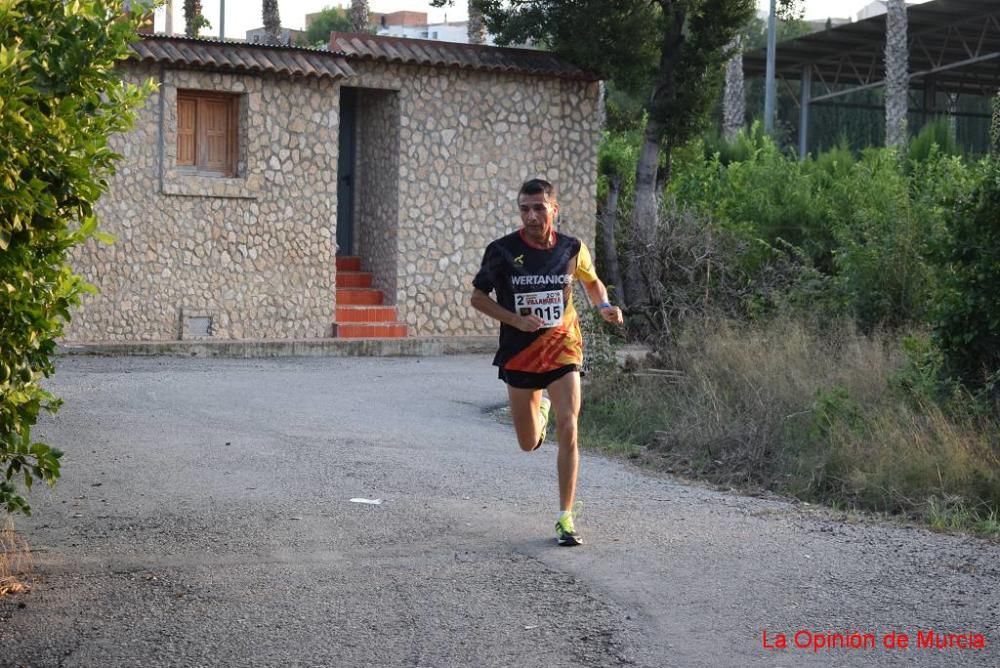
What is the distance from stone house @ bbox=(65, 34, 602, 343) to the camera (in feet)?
62.5

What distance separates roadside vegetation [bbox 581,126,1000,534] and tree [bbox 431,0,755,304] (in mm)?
2438

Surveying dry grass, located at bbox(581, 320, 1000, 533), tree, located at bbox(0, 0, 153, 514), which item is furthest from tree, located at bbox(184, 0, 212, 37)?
tree, located at bbox(0, 0, 153, 514)

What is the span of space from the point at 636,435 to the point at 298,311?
9.70 m

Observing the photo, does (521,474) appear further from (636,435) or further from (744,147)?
(744,147)

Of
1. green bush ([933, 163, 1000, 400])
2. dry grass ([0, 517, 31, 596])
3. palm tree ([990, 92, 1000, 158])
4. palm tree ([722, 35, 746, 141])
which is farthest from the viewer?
palm tree ([722, 35, 746, 141])

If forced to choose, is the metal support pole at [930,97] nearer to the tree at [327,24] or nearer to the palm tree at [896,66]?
the palm tree at [896,66]

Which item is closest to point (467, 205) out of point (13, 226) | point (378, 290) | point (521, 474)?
point (378, 290)

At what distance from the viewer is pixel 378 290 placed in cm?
2155

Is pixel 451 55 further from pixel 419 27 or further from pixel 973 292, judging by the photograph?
pixel 419 27

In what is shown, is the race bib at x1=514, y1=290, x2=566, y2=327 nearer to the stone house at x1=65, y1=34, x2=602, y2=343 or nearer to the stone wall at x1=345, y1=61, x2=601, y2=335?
the stone house at x1=65, y1=34, x2=602, y2=343

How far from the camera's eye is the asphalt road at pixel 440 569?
5461mm

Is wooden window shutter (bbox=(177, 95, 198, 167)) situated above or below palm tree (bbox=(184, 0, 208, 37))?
below

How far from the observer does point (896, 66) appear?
29.8 metres

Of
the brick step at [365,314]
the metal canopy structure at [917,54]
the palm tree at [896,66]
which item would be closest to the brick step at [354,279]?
the brick step at [365,314]
